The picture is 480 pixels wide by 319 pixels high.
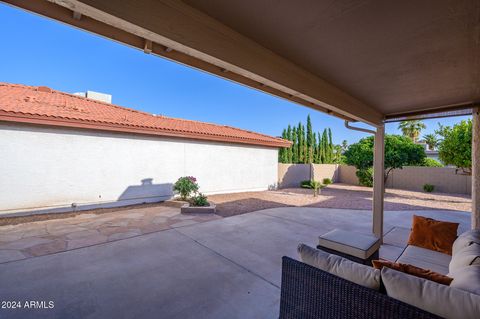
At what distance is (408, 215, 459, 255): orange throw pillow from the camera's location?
3.45 metres

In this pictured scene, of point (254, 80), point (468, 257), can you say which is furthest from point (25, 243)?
point (468, 257)

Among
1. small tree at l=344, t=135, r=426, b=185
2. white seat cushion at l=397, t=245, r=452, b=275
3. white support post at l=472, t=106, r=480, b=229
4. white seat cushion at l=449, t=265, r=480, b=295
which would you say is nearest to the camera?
white seat cushion at l=449, t=265, r=480, b=295

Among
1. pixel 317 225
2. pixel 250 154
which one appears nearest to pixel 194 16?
pixel 317 225

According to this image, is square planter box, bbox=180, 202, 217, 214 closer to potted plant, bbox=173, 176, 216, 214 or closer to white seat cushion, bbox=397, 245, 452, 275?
potted plant, bbox=173, 176, 216, 214

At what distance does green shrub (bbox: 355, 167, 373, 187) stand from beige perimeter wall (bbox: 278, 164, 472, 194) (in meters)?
1.58

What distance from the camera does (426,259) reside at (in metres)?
3.15

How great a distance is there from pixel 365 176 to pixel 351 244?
48.9ft

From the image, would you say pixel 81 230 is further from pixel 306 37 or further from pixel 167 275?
pixel 306 37

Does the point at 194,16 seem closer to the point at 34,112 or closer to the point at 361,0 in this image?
the point at 361,0

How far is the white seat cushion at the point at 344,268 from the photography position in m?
1.65

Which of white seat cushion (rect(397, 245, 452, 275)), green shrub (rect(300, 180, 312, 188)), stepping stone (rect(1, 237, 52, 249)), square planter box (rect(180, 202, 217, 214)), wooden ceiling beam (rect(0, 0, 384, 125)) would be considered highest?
wooden ceiling beam (rect(0, 0, 384, 125))

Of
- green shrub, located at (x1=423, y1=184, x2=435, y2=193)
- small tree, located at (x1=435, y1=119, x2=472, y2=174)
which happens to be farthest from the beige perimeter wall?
small tree, located at (x1=435, y1=119, x2=472, y2=174)

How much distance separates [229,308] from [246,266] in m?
1.07

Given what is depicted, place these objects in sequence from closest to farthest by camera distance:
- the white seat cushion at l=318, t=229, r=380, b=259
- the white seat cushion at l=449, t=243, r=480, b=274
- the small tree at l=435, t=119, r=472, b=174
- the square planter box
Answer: the white seat cushion at l=449, t=243, r=480, b=274 < the white seat cushion at l=318, t=229, r=380, b=259 < the square planter box < the small tree at l=435, t=119, r=472, b=174
